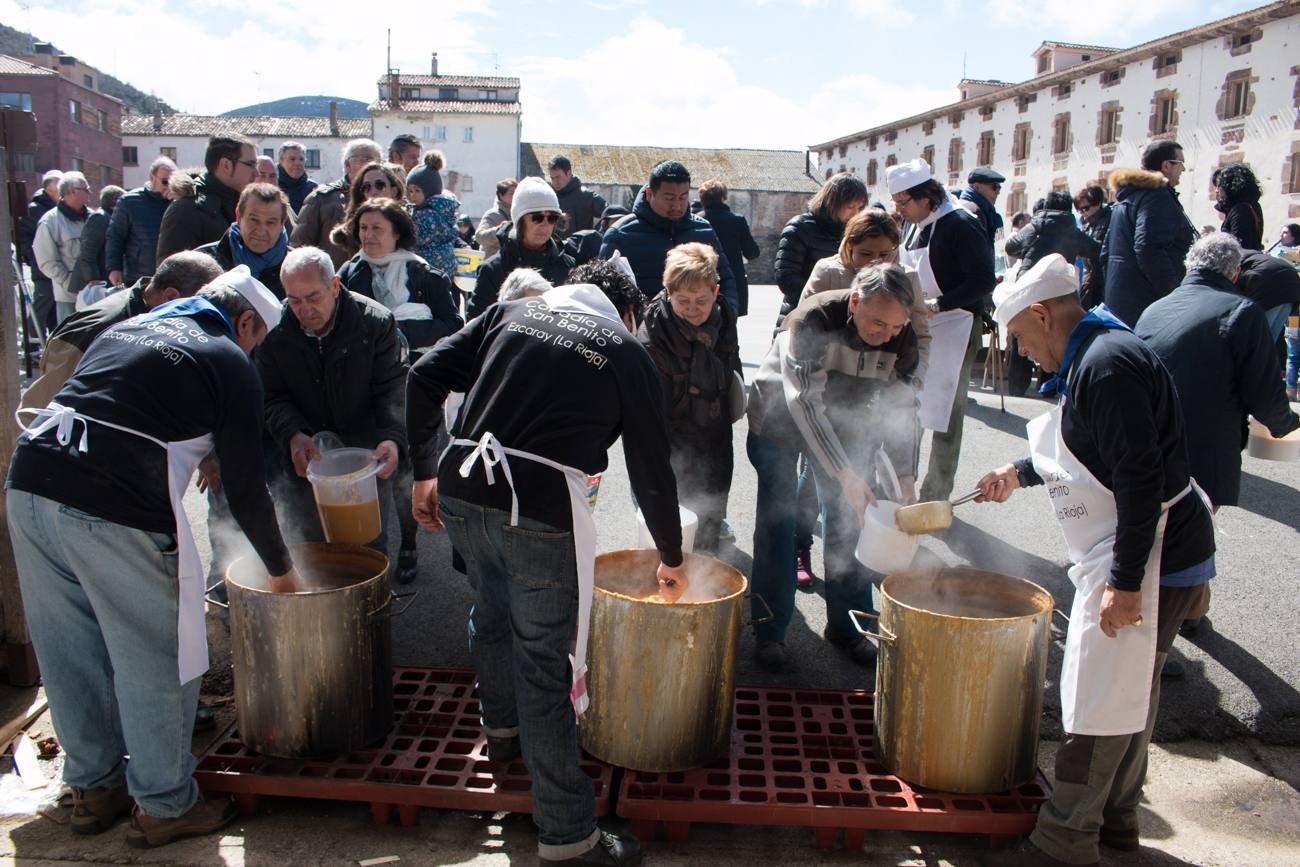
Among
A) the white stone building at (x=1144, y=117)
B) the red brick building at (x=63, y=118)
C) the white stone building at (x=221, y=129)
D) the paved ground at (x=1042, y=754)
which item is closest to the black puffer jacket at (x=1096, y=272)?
the paved ground at (x=1042, y=754)

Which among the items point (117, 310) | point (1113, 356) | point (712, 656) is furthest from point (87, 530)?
point (1113, 356)

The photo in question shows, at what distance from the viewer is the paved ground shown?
2.92 m

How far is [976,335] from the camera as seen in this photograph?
Answer: 18.1 feet

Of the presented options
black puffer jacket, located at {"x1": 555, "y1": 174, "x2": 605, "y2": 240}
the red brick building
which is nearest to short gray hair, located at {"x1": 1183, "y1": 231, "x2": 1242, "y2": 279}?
black puffer jacket, located at {"x1": 555, "y1": 174, "x2": 605, "y2": 240}

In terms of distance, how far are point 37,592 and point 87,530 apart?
345 mm

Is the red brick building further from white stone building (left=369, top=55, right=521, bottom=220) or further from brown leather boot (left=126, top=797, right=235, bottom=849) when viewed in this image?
brown leather boot (left=126, top=797, right=235, bottom=849)

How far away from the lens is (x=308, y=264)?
387cm

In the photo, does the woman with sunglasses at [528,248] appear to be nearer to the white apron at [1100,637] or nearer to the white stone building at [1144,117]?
the white apron at [1100,637]

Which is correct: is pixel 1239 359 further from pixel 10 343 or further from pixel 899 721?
pixel 10 343

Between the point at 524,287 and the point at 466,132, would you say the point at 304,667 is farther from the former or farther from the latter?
the point at 466,132

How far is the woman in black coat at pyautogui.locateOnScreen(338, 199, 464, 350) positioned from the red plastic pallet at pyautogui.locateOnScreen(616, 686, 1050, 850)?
2.85m

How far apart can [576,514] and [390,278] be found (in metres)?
2.82

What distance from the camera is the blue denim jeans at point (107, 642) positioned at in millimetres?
2697

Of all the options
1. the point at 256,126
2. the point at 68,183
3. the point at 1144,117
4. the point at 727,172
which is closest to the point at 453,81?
the point at 256,126
